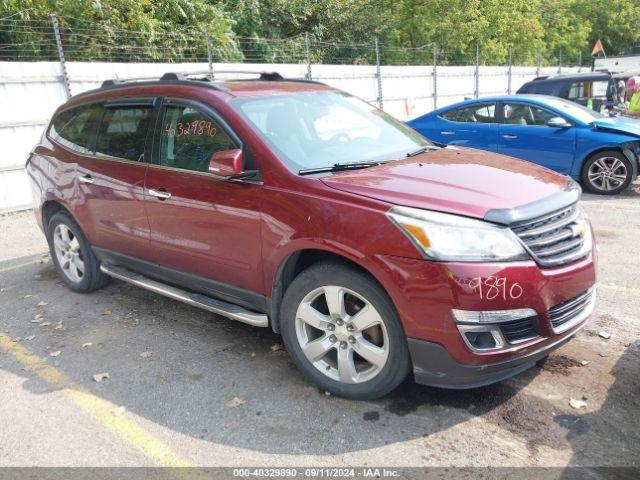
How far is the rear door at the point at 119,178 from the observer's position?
14.2 feet

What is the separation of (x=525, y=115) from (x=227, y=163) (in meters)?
6.63

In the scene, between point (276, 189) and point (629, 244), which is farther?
point (629, 244)

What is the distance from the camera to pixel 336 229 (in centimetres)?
310

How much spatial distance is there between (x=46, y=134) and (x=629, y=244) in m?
5.97

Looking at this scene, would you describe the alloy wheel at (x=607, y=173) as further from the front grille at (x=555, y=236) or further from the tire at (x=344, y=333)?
the tire at (x=344, y=333)

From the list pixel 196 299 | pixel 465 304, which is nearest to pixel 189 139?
pixel 196 299

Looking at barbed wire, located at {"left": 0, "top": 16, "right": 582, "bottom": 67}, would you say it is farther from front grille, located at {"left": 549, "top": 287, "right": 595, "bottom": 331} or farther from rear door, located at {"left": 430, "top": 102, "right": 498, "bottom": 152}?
front grille, located at {"left": 549, "top": 287, "right": 595, "bottom": 331}

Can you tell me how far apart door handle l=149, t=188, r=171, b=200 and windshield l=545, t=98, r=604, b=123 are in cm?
661

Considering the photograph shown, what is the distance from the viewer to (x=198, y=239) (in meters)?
3.91

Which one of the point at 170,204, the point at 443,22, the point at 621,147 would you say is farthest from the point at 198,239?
the point at 443,22

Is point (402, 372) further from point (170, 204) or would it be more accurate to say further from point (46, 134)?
point (46, 134)

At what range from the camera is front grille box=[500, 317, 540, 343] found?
2.86 meters

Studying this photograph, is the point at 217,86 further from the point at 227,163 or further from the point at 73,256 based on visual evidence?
the point at 73,256

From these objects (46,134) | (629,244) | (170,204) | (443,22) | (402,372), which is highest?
(443,22)
